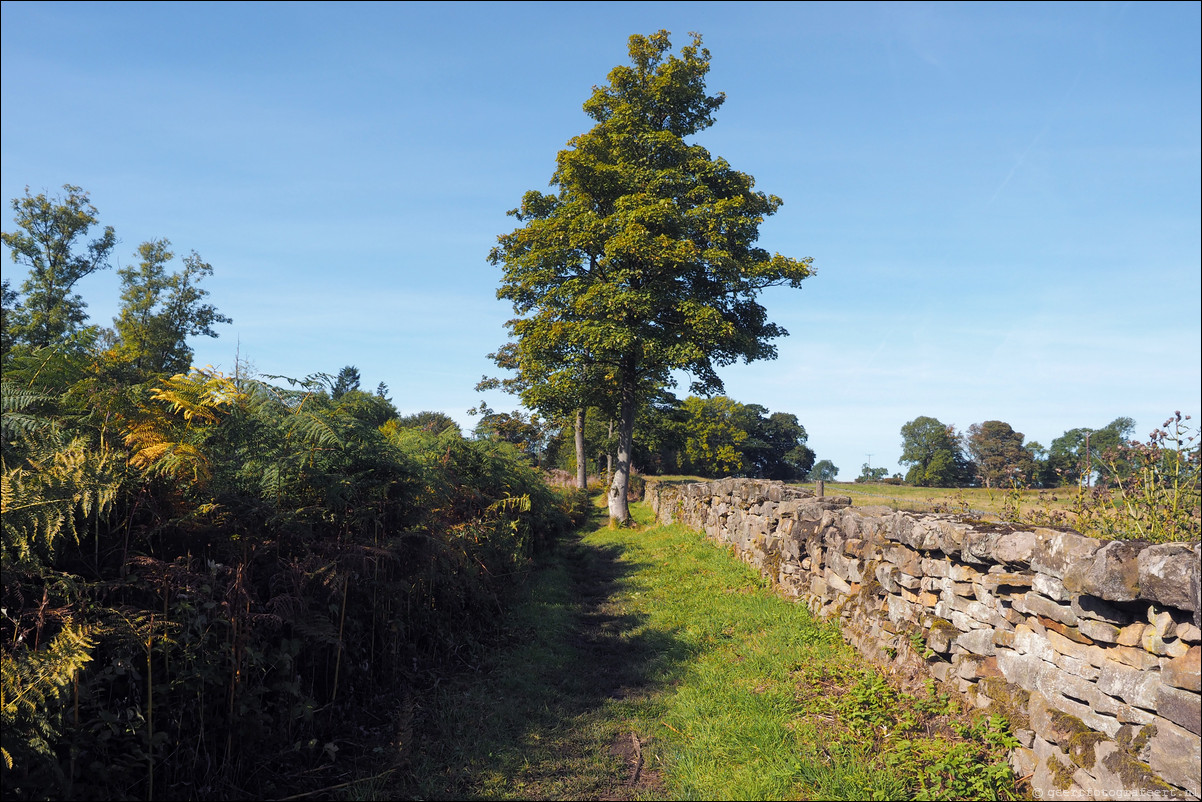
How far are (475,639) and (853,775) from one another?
429cm

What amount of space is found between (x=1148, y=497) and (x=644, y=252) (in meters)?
13.2

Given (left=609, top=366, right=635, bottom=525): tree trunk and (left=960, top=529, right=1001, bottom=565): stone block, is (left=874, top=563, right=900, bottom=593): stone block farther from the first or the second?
(left=609, top=366, right=635, bottom=525): tree trunk

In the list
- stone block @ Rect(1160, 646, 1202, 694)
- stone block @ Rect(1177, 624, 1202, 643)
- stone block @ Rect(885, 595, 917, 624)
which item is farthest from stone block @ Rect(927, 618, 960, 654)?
stone block @ Rect(1177, 624, 1202, 643)

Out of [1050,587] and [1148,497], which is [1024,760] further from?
[1148,497]

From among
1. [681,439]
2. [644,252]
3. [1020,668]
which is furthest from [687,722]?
[681,439]

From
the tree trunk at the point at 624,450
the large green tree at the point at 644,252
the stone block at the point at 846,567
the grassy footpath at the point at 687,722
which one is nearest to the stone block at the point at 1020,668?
the grassy footpath at the point at 687,722

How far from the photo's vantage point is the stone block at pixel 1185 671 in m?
3.30

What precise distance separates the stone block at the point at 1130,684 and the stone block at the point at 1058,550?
1.98ft

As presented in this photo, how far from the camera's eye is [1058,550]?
4320 millimetres

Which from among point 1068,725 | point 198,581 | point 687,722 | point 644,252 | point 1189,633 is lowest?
point 687,722

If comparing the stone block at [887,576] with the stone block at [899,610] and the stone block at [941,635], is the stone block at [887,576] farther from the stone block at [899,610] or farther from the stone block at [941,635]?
the stone block at [941,635]

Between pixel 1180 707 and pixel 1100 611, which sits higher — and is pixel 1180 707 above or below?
below

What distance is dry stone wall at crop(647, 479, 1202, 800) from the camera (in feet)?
11.3

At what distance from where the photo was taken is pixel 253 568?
4504 millimetres
